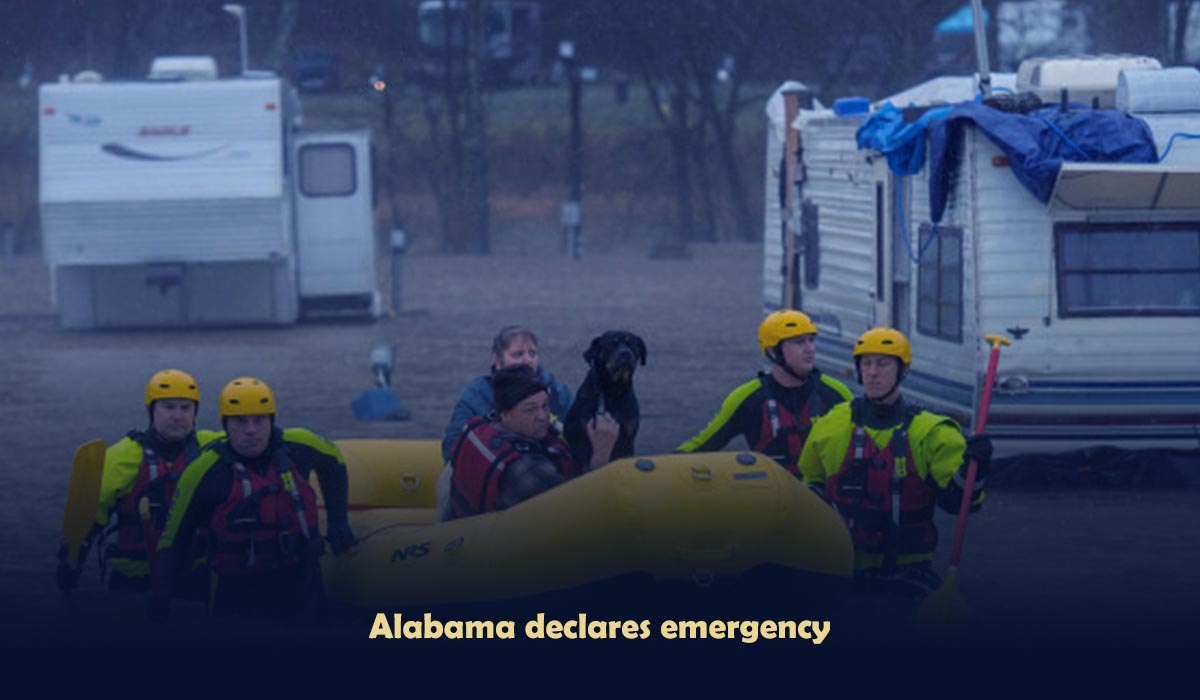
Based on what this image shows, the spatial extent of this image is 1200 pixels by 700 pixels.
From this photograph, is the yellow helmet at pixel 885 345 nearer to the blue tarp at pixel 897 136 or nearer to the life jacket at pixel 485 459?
the life jacket at pixel 485 459

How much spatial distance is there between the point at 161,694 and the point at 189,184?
59.1 feet

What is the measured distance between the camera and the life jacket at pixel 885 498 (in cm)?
980

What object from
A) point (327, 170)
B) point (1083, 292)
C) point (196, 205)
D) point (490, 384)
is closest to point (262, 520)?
point (490, 384)

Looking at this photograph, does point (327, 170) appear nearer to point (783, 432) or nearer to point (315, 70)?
point (783, 432)

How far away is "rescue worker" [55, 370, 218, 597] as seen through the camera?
9.88 m

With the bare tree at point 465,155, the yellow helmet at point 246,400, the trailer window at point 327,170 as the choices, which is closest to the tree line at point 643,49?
the bare tree at point 465,155

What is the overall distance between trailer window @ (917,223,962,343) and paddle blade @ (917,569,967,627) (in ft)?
15.7

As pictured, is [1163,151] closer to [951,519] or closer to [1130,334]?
[1130,334]

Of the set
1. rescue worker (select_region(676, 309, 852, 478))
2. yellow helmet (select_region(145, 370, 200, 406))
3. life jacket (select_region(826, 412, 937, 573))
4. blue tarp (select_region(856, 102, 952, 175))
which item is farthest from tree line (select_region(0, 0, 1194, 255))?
yellow helmet (select_region(145, 370, 200, 406))

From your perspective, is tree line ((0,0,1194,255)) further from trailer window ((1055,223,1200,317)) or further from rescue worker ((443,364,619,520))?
rescue worker ((443,364,619,520))

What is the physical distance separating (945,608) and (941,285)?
5.43m

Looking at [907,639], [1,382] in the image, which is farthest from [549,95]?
[907,639]

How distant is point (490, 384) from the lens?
32.7 ft

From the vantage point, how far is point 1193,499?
13672mm
